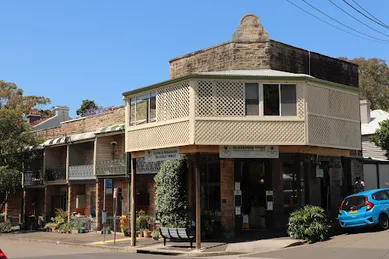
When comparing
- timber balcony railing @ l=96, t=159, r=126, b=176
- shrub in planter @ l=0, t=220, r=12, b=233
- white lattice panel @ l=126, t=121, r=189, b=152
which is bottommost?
shrub in planter @ l=0, t=220, r=12, b=233

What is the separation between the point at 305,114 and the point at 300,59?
5.63m

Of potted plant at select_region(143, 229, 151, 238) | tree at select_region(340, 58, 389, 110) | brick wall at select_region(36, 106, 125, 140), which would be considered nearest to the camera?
potted plant at select_region(143, 229, 151, 238)

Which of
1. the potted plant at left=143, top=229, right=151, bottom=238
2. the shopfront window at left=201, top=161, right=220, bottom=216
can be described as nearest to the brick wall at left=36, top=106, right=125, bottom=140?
the potted plant at left=143, top=229, right=151, bottom=238

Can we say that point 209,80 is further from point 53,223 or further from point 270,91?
point 53,223

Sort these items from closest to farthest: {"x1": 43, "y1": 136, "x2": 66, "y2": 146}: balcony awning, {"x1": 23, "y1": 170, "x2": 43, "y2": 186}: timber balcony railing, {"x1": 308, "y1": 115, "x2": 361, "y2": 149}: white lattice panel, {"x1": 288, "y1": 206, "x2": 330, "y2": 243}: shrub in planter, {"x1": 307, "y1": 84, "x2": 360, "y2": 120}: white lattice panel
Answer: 1. {"x1": 288, "y1": 206, "x2": 330, "y2": 243}: shrub in planter
2. {"x1": 308, "y1": 115, "x2": 361, "y2": 149}: white lattice panel
3. {"x1": 307, "y1": 84, "x2": 360, "y2": 120}: white lattice panel
4. {"x1": 43, "y1": 136, "x2": 66, "y2": 146}: balcony awning
5. {"x1": 23, "y1": 170, "x2": 43, "y2": 186}: timber balcony railing

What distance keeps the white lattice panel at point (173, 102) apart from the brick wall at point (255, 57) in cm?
405

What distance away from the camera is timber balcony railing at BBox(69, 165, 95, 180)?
90.1ft

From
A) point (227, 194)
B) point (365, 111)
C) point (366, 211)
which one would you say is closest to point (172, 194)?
point (227, 194)

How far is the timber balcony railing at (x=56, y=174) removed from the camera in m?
30.6

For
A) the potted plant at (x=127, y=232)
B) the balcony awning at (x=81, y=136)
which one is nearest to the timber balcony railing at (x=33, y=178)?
the balcony awning at (x=81, y=136)

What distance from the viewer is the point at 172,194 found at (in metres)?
20.0

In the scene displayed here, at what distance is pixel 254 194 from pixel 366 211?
523cm

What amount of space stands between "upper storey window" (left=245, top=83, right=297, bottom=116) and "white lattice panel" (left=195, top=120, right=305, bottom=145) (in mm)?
496

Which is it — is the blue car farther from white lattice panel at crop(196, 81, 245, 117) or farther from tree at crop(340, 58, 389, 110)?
tree at crop(340, 58, 389, 110)
